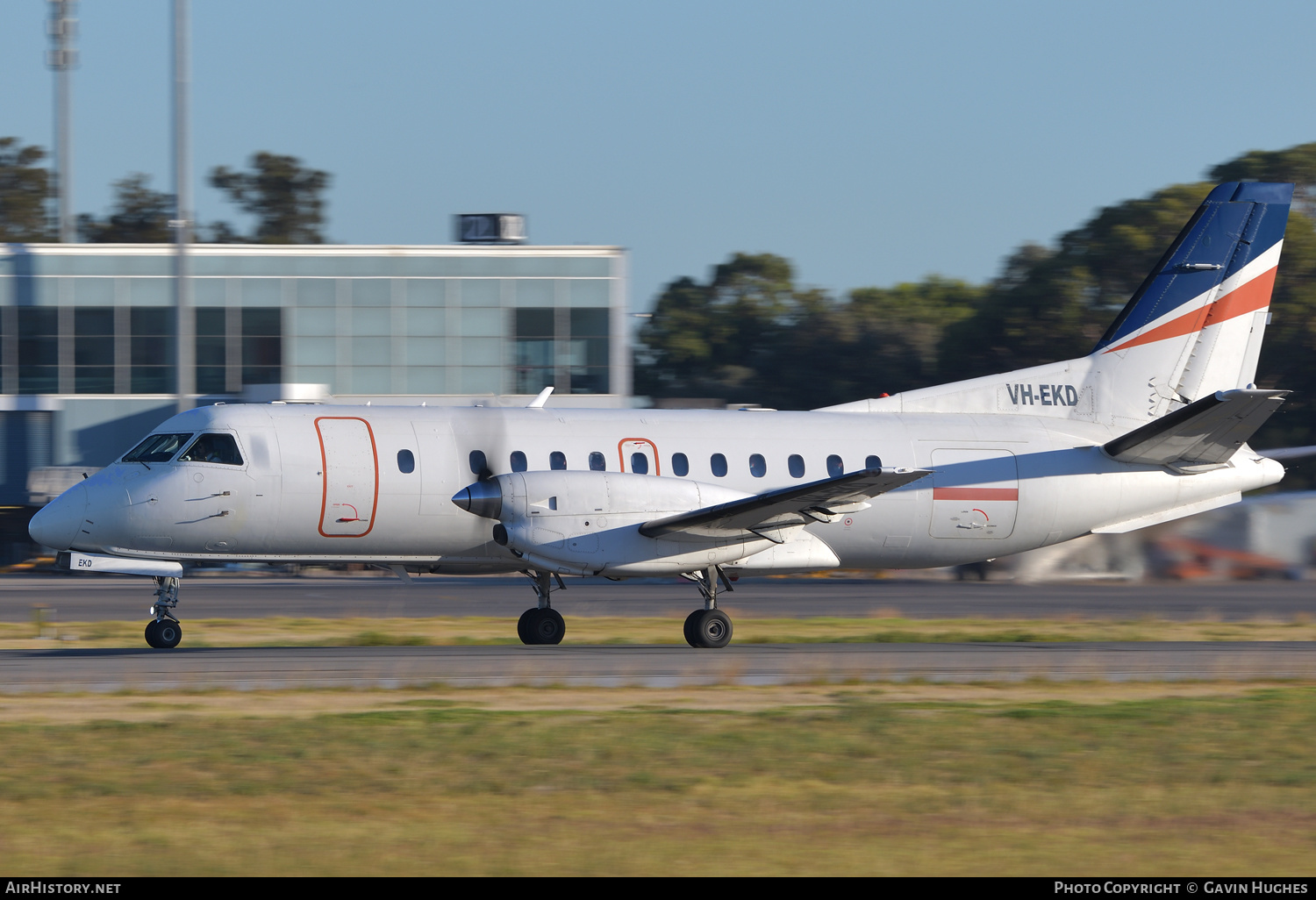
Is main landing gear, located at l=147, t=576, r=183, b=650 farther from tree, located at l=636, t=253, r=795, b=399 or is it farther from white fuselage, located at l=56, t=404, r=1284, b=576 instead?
tree, located at l=636, t=253, r=795, b=399

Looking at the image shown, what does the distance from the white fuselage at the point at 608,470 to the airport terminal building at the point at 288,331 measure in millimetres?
25573

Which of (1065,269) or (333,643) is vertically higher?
(1065,269)

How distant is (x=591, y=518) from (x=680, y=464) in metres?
2.10

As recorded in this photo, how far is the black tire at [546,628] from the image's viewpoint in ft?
62.7

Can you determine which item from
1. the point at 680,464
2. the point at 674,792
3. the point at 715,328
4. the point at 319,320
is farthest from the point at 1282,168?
the point at 674,792

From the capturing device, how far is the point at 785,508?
58.3 feet

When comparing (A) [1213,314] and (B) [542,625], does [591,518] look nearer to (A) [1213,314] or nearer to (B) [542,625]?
(B) [542,625]

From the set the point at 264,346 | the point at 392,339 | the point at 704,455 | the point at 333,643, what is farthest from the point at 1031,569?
the point at 264,346

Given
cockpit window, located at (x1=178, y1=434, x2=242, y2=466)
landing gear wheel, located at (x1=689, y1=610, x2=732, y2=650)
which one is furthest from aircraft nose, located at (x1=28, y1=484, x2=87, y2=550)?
landing gear wheel, located at (x1=689, y1=610, x2=732, y2=650)

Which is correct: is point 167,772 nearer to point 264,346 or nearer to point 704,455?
point 704,455

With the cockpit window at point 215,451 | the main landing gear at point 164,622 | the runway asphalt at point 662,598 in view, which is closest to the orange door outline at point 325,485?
the cockpit window at point 215,451

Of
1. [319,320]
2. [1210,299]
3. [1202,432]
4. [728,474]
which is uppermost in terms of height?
[319,320]

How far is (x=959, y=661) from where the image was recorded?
56.0 feet
